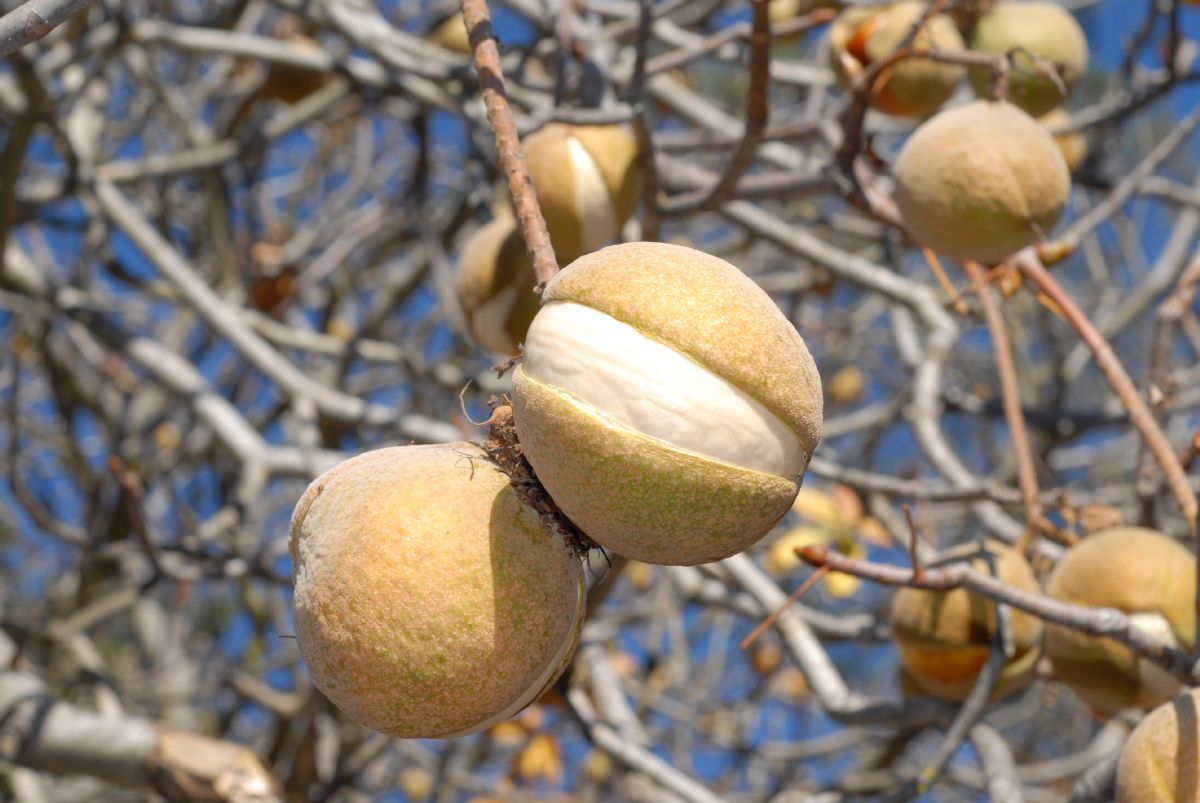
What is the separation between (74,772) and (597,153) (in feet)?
4.15

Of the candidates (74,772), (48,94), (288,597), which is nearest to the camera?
(74,772)

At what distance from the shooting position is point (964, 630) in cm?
154

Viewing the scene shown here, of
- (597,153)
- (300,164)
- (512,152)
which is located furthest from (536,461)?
(300,164)

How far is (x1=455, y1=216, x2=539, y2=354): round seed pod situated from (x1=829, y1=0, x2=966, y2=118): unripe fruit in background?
571mm

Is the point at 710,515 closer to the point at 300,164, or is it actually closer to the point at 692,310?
the point at 692,310

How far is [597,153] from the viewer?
1579 millimetres

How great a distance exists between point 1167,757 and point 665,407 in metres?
0.64

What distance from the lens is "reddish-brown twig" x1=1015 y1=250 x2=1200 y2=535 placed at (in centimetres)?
130

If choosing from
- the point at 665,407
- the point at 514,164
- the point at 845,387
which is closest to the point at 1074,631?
the point at 665,407

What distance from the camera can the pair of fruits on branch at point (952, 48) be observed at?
1853 mm

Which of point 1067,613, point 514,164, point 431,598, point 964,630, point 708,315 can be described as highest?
point 514,164

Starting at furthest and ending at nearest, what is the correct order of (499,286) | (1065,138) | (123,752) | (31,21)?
(1065,138), (123,752), (499,286), (31,21)

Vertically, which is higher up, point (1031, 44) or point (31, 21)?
point (31, 21)

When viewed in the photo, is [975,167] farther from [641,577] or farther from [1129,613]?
Answer: [641,577]
